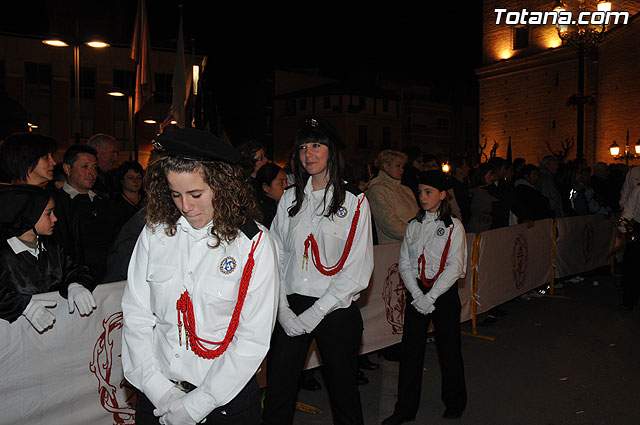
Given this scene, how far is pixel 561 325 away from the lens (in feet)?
27.7

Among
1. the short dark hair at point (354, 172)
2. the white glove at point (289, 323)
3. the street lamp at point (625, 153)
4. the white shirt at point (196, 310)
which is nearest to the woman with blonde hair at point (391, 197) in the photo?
the short dark hair at point (354, 172)

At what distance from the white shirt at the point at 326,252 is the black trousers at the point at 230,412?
1207 mm

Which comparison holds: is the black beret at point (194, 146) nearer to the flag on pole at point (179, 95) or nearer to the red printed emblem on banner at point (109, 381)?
the red printed emblem on banner at point (109, 381)

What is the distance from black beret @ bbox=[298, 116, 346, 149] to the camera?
3.93 meters

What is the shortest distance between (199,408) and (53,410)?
2.03m

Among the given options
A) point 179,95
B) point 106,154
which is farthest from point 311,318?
point 179,95

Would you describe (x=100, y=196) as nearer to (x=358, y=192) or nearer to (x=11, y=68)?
(x=358, y=192)

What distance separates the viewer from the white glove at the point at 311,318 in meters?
3.67

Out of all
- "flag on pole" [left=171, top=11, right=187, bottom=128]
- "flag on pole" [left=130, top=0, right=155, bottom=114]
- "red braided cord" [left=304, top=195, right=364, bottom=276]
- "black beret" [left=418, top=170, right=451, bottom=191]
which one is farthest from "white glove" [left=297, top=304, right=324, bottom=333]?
"flag on pole" [left=130, top=0, right=155, bottom=114]

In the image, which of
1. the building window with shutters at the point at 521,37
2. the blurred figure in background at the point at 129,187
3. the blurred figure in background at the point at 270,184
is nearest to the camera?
the blurred figure in background at the point at 270,184

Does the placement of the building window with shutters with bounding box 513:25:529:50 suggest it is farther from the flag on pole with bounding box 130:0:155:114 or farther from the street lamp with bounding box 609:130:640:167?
the flag on pole with bounding box 130:0:155:114

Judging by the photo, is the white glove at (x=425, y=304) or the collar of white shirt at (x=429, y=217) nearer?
the white glove at (x=425, y=304)

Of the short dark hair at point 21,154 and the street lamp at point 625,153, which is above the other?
the street lamp at point 625,153

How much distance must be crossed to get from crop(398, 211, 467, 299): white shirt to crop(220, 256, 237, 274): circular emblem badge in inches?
108
